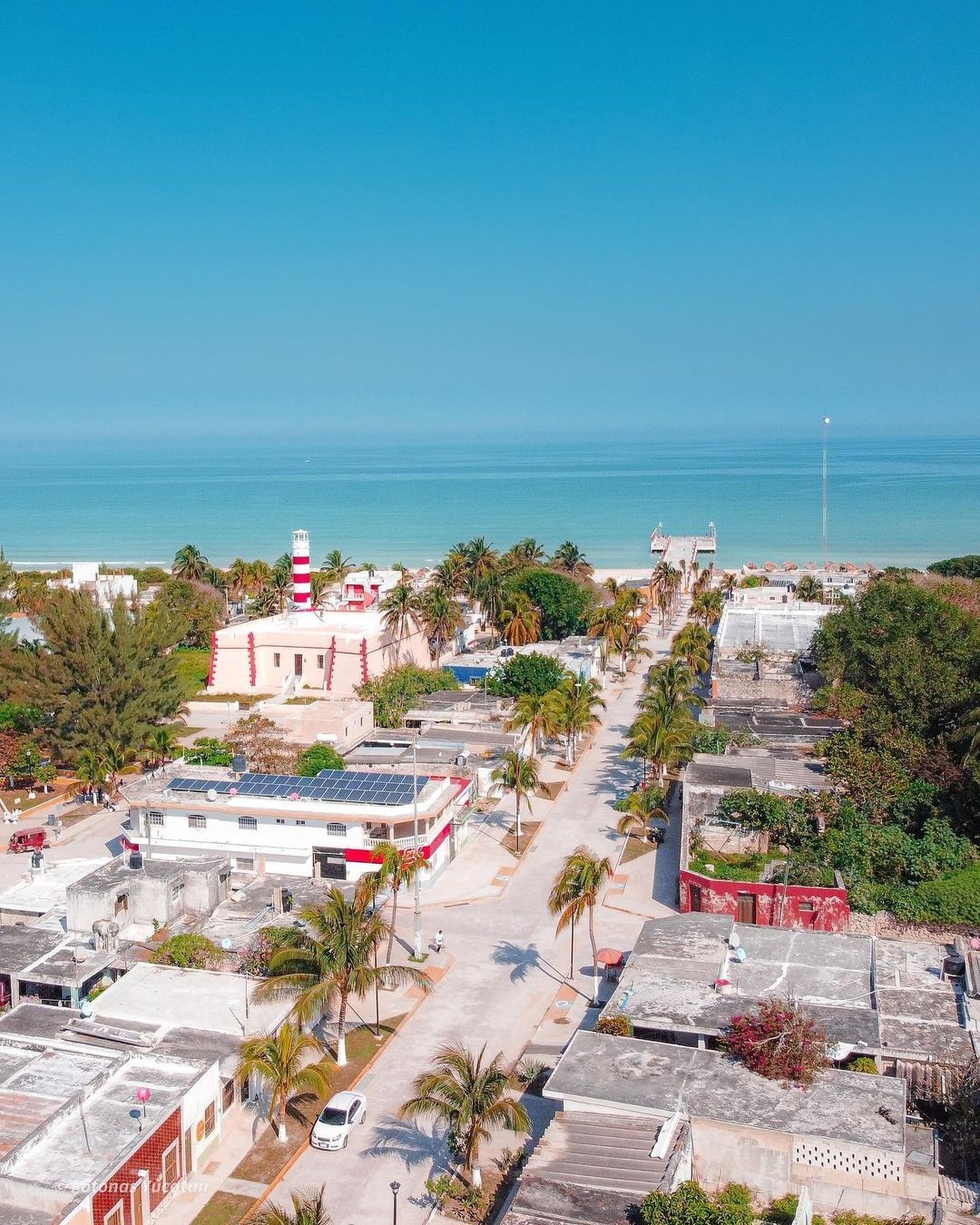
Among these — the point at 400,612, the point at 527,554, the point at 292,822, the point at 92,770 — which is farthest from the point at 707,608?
the point at 292,822

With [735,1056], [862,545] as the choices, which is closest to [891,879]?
[735,1056]

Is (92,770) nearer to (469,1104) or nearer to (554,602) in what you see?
(469,1104)

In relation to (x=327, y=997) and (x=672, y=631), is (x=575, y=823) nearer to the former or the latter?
(x=327, y=997)

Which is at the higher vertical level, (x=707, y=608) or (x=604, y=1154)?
(x=707, y=608)

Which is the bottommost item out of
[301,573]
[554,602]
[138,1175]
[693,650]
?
[138,1175]

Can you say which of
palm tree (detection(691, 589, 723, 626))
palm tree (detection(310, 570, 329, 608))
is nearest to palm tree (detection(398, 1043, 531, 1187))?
palm tree (detection(310, 570, 329, 608))

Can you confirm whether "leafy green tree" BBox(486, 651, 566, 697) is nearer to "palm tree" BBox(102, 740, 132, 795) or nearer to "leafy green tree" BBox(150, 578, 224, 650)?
"palm tree" BBox(102, 740, 132, 795)
